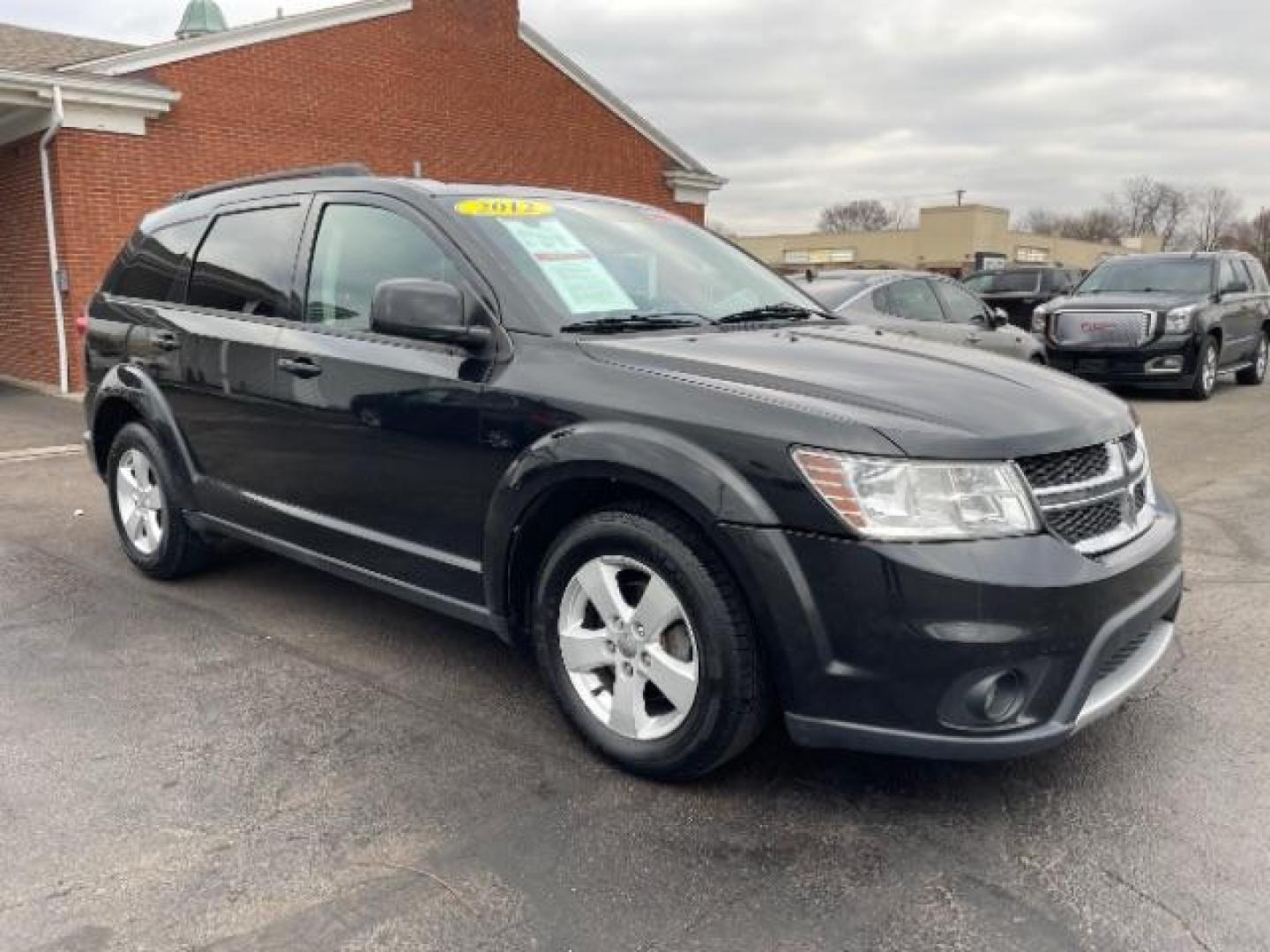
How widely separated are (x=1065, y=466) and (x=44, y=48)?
15.1 metres

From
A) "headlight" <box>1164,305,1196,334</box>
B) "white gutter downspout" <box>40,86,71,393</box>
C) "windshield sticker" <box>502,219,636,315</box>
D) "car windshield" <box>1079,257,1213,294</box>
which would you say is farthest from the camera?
"car windshield" <box>1079,257,1213,294</box>

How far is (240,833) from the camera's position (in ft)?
9.45

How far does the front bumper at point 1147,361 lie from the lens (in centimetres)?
1202

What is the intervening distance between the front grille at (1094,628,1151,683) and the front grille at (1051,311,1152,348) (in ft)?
33.0

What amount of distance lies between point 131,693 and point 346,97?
12.0 m

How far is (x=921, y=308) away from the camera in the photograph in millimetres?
9336

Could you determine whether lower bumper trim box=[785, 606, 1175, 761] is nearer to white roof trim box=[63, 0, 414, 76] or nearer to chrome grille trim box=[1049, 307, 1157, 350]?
chrome grille trim box=[1049, 307, 1157, 350]

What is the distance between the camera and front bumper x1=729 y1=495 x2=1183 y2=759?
2.59m

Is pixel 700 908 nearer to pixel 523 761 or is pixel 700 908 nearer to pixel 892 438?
pixel 523 761

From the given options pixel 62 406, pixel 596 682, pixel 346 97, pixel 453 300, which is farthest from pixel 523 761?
pixel 346 97

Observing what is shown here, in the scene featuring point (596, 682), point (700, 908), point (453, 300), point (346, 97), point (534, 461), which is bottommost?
point (700, 908)

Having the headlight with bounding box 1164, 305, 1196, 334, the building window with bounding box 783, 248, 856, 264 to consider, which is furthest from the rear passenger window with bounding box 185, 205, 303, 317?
the building window with bounding box 783, 248, 856, 264

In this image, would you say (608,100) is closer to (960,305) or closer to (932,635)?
(960,305)

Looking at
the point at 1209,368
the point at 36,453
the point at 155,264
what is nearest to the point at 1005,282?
the point at 1209,368
